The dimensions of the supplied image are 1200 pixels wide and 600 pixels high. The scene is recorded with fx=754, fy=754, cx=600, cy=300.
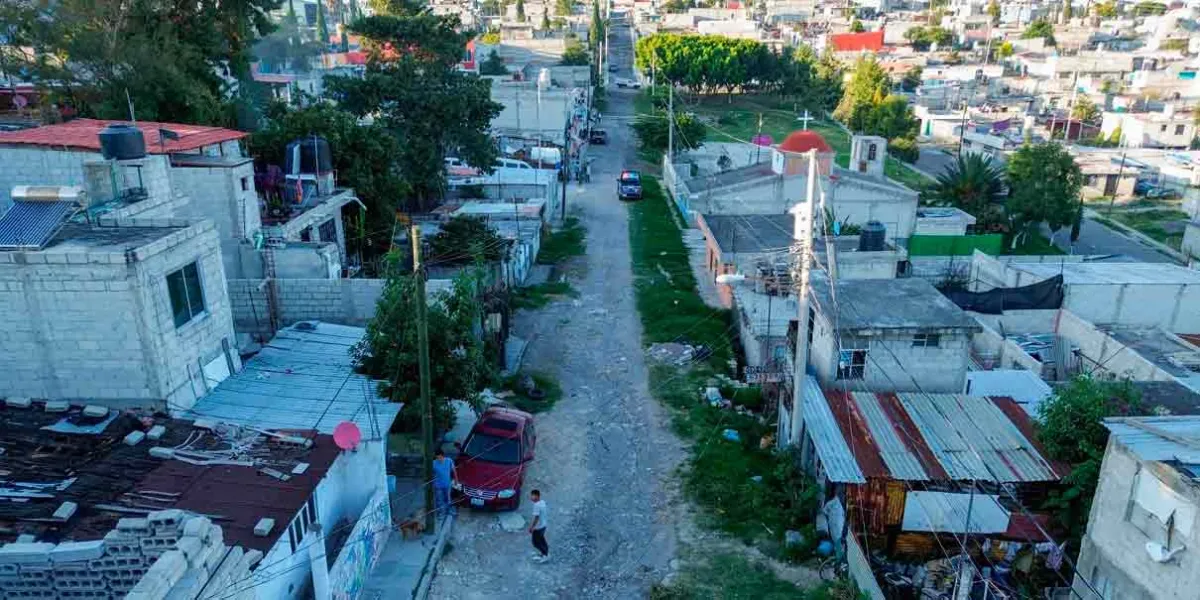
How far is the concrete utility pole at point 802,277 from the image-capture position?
13.4 meters

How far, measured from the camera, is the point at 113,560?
8.11 m

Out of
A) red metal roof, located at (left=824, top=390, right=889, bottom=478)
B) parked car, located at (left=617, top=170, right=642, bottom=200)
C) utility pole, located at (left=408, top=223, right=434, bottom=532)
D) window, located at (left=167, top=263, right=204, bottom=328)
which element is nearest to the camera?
utility pole, located at (left=408, top=223, right=434, bottom=532)

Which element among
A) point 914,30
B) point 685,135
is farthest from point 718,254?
point 914,30

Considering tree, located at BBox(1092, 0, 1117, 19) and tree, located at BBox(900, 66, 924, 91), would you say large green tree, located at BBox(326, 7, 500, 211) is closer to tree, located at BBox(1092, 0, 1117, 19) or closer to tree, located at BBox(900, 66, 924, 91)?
tree, located at BBox(900, 66, 924, 91)

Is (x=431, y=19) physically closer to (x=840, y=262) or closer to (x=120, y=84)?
(x=120, y=84)

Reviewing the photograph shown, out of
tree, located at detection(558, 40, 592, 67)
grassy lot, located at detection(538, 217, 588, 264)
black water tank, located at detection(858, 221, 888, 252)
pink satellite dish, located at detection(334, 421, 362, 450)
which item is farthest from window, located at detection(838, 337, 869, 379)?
tree, located at detection(558, 40, 592, 67)

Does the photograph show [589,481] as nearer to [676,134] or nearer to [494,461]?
[494,461]

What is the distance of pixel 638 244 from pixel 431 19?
15.6 metres

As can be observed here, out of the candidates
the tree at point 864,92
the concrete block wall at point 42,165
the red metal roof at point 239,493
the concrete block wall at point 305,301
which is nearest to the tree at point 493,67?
the tree at point 864,92

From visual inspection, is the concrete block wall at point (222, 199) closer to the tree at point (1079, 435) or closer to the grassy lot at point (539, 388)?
the grassy lot at point (539, 388)

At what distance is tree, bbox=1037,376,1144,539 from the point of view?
12789 millimetres

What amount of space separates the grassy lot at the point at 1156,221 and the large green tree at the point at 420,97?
38668 millimetres

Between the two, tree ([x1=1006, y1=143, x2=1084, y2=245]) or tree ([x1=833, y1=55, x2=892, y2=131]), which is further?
tree ([x1=833, y1=55, x2=892, y2=131])

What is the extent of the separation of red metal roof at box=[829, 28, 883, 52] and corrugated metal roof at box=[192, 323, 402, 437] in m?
108
